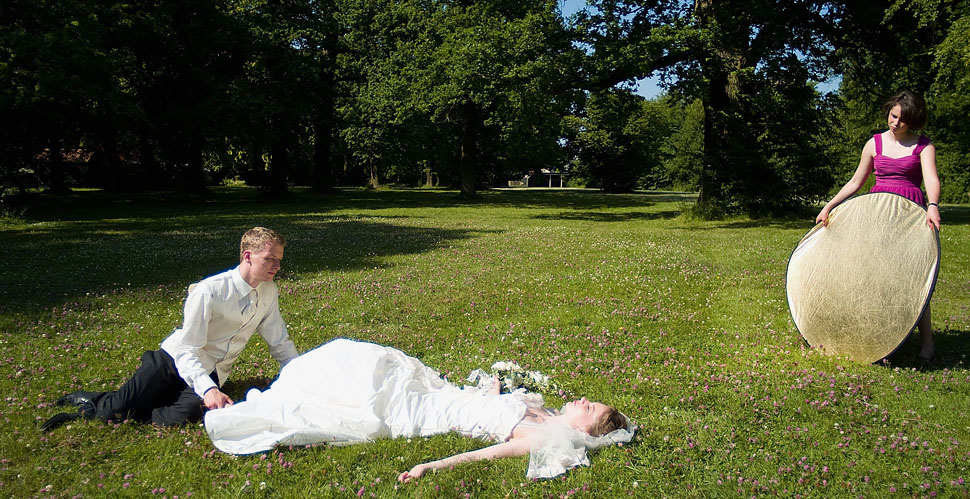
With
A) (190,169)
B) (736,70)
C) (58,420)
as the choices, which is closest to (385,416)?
(58,420)

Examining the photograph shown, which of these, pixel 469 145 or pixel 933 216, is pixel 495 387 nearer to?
pixel 933 216

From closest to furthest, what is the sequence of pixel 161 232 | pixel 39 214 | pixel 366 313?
pixel 366 313, pixel 161 232, pixel 39 214

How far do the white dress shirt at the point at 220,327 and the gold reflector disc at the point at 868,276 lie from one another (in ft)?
20.3

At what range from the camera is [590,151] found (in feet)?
269

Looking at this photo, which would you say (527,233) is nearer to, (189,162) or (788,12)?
(788,12)

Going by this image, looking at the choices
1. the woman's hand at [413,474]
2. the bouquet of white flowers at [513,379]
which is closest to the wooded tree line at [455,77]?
the bouquet of white flowers at [513,379]

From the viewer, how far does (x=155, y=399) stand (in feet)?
19.2

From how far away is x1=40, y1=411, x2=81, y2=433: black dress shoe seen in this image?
220 inches

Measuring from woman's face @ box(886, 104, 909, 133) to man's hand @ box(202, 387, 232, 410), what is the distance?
26.1 ft

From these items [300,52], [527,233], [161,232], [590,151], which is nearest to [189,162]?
[300,52]

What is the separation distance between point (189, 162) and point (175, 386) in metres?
42.4

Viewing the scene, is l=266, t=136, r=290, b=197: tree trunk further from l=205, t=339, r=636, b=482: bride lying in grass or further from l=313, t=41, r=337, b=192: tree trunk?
l=205, t=339, r=636, b=482: bride lying in grass

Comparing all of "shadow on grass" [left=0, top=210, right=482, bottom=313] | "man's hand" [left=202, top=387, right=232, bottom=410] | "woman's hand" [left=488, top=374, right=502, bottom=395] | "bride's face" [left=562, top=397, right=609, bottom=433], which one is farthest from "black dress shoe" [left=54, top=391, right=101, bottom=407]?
"shadow on grass" [left=0, top=210, right=482, bottom=313]

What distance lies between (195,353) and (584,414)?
3.65 metres
